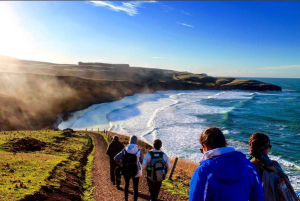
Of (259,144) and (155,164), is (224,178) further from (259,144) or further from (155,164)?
(155,164)

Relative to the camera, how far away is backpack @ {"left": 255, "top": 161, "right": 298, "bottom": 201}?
320cm

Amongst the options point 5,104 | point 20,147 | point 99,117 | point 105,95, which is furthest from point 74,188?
point 105,95

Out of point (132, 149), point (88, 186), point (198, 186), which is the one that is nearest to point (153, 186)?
point (132, 149)

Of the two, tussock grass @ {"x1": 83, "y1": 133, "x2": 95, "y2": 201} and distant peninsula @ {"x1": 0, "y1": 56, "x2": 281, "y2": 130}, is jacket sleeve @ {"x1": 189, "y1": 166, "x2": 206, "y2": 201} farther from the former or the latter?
distant peninsula @ {"x1": 0, "y1": 56, "x2": 281, "y2": 130}

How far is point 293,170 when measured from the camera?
725 inches

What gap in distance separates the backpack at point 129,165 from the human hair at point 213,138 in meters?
3.53

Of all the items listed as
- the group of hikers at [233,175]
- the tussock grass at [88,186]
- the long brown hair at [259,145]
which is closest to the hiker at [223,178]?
the group of hikers at [233,175]

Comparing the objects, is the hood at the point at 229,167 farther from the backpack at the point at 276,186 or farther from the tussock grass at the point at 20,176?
the tussock grass at the point at 20,176

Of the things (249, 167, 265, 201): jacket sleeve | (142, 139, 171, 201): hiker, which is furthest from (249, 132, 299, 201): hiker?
(142, 139, 171, 201): hiker

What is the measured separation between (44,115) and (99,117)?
11.9 meters

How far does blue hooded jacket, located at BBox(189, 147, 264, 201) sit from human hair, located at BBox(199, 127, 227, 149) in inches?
5.1

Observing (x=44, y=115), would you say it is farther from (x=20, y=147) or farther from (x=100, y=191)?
(x=100, y=191)

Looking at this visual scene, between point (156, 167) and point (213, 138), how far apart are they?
10.3 feet

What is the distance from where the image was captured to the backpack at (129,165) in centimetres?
588
